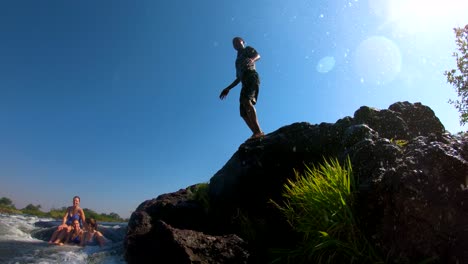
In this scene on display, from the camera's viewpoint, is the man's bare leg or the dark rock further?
the man's bare leg

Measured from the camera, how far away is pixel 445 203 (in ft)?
9.36

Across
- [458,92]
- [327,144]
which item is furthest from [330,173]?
[458,92]

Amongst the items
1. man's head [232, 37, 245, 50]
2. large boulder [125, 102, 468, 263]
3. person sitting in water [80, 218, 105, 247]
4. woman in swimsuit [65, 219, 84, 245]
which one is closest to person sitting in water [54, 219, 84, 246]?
woman in swimsuit [65, 219, 84, 245]

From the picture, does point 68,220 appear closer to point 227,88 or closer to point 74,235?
point 74,235

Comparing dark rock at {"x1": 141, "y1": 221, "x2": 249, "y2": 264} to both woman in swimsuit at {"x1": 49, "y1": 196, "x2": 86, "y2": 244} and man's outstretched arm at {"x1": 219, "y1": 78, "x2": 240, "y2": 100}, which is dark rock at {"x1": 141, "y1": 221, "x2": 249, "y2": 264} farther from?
woman in swimsuit at {"x1": 49, "y1": 196, "x2": 86, "y2": 244}

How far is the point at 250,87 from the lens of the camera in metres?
7.89

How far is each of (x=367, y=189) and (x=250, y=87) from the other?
5.00 m

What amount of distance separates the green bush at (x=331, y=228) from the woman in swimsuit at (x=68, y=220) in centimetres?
815

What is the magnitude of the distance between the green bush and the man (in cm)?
368

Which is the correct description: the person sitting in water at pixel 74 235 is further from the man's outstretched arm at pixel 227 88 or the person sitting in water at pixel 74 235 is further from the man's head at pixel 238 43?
the man's head at pixel 238 43

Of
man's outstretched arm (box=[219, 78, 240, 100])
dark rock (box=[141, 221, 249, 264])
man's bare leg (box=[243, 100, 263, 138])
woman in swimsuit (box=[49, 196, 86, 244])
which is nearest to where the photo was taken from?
dark rock (box=[141, 221, 249, 264])

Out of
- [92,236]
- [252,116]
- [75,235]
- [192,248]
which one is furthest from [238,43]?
[75,235]

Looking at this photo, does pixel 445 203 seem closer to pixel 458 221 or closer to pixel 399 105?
pixel 458 221

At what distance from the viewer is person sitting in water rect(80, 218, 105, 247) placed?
9423 millimetres
